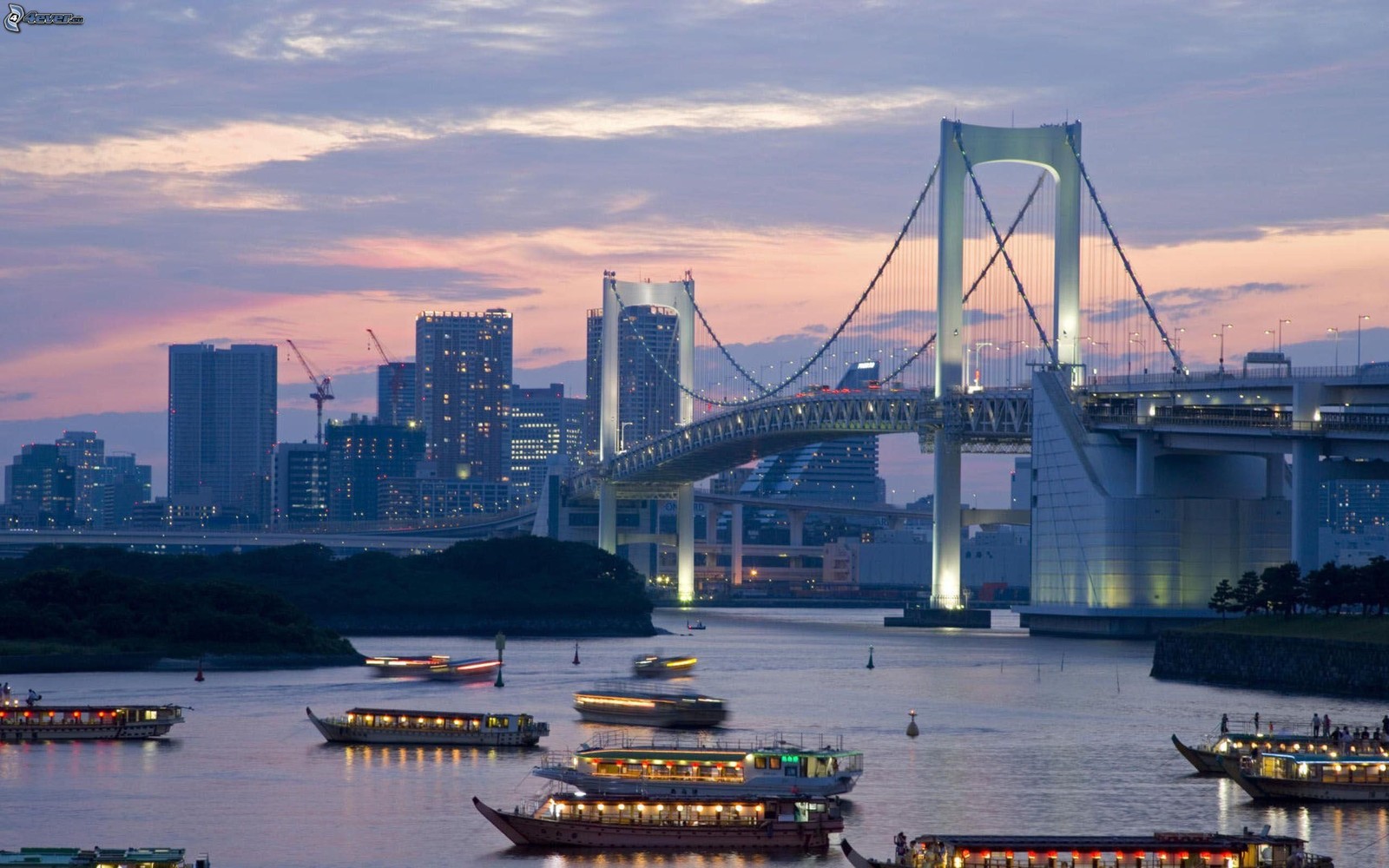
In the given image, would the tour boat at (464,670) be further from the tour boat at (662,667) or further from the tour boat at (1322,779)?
the tour boat at (1322,779)

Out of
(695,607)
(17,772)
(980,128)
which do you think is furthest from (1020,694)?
(695,607)

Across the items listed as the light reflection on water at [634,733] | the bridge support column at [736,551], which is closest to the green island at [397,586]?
the light reflection on water at [634,733]

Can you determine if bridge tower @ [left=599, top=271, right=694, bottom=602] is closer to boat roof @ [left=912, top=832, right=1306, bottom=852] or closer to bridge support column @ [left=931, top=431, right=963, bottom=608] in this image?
bridge support column @ [left=931, top=431, right=963, bottom=608]

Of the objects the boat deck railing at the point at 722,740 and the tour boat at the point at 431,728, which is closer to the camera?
the boat deck railing at the point at 722,740

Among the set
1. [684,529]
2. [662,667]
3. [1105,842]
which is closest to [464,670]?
[662,667]

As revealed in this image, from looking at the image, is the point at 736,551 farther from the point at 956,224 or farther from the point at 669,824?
the point at 669,824

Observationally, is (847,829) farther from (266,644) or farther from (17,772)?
(266,644)

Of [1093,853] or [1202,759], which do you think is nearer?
[1093,853]
